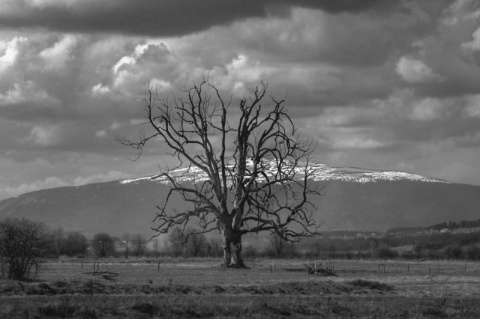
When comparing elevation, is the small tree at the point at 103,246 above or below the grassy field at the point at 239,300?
above

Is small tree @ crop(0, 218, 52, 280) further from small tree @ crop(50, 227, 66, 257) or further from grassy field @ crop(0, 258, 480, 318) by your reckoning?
grassy field @ crop(0, 258, 480, 318)

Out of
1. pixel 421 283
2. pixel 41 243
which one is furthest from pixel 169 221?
pixel 421 283

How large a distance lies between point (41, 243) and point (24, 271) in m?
2.08

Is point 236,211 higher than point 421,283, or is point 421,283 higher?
point 236,211

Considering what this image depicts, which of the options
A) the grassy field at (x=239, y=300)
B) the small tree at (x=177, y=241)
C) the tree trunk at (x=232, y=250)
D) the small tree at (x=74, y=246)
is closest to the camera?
the grassy field at (x=239, y=300)

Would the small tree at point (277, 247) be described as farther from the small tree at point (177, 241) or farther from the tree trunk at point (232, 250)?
the tree trunk at point (232, 250)

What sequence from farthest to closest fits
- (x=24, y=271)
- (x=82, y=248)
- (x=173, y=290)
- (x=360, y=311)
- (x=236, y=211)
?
(x=82, y=248) < (x=236, y=211) < (x=24, y=271) < (x=173, y=290) < (x=360, y=311)

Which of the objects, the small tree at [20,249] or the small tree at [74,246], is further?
the small tree at [74,246]

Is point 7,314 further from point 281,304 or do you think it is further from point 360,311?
point 360,311

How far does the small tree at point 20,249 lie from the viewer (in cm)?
5769

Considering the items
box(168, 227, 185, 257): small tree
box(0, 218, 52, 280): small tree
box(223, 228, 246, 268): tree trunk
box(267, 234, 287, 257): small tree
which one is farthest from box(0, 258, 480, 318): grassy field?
box(168, 227, 185, 257): small tree

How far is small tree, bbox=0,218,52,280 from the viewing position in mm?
57688

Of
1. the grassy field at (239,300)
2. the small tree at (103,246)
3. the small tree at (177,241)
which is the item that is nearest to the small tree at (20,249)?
the grassy field at (239,300)

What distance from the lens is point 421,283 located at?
5981 cm
